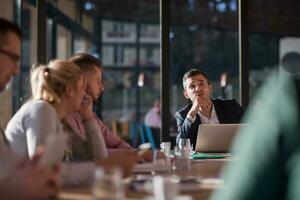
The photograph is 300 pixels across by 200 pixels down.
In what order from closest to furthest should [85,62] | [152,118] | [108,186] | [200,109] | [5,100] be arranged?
[108,186]
[85,62]
[200,109]
[5,100]
[152,118]

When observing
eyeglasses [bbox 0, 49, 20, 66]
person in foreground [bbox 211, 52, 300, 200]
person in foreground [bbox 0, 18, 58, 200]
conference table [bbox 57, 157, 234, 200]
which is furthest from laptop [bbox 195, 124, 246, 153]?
person in foreground [bbox 211, 52, 300, 200]

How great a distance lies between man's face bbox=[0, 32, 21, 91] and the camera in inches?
94.8

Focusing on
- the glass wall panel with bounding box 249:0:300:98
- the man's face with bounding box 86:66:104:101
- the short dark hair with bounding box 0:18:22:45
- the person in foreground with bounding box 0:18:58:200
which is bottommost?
the person in foreground with bounding box 0:18:58:200

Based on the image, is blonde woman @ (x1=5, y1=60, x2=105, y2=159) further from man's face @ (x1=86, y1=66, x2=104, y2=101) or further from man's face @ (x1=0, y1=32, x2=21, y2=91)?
man's face @ (x1=86, y1=66, x2=104, y2=101)

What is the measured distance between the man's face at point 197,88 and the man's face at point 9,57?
8.30ft

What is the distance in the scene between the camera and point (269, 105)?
3.63ft

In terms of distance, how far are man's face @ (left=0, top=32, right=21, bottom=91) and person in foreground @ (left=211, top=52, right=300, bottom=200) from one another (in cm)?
155

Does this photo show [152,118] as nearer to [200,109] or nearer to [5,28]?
[200,109]

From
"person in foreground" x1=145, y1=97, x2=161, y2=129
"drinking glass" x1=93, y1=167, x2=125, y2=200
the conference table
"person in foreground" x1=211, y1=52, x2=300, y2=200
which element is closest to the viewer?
"person in foreground" x1=211, y1=52, x2=300, y2=200

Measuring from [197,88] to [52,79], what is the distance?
2.34m

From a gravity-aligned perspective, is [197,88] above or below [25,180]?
above

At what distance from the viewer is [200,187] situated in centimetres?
218

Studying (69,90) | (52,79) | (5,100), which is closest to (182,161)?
(69,90)

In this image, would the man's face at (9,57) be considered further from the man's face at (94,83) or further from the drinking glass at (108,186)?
the drinking glass at (108,186)
